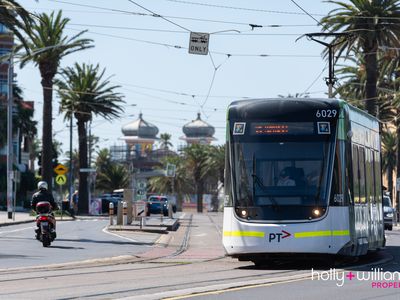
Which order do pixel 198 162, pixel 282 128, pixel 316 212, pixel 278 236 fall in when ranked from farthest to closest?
pixel 198 162, pixel 282 128, pixel 316 212, pixel 278 236

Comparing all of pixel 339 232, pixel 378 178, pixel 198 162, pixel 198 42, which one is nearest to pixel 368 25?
pixel 198 42

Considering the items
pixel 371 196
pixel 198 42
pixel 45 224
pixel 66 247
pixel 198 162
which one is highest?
pixel 198 42

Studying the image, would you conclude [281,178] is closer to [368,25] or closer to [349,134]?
[349,134]

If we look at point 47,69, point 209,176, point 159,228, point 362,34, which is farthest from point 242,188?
point 209,176

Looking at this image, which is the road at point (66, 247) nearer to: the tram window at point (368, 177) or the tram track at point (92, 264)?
the tram track at point (92, 264)

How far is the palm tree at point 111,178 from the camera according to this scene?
12369 cm

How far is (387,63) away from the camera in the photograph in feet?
212

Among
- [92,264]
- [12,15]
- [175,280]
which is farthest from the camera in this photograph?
[12,15]

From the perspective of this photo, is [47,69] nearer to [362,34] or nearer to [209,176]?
[362,34]

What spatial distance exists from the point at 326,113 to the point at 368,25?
32.6 metres

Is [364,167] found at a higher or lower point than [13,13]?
lower

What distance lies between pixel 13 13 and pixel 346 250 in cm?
2242

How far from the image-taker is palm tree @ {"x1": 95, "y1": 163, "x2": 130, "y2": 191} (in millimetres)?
123688

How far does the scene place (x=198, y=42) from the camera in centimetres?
3969
